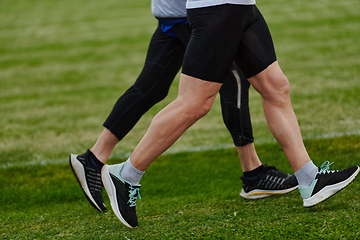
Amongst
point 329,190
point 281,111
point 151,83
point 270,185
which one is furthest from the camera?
point 151,83

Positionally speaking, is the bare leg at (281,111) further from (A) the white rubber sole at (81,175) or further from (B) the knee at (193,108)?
(A) the white rubber sole at (81,175)

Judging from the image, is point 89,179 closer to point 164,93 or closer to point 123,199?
point 123,199

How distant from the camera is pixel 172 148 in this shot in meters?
4.77

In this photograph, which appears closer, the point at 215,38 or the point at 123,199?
the point at 215,38

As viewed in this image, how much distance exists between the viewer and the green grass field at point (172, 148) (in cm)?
267

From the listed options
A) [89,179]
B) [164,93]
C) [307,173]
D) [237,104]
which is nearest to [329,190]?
[307,173]

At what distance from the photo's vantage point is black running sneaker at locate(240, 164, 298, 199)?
9.96 feet

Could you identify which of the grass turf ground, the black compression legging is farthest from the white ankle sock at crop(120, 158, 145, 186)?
the black compression legging

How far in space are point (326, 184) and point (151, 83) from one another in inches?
55.5

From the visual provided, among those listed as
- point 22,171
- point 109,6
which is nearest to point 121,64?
point 22,171

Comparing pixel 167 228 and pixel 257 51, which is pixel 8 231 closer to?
pixel 167 228

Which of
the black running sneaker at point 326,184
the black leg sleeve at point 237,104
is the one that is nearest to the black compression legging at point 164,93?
the black leg sleeve at point 237,104

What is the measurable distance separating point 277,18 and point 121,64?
542 centimetres

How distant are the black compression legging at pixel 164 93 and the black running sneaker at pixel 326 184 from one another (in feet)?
2.16
